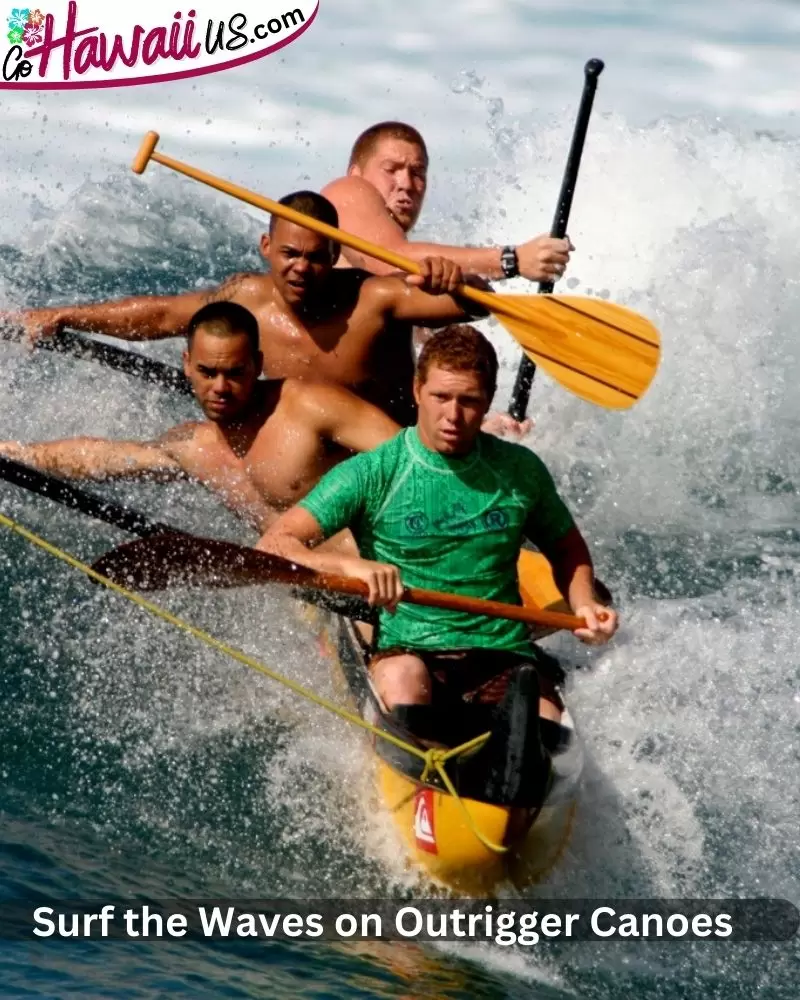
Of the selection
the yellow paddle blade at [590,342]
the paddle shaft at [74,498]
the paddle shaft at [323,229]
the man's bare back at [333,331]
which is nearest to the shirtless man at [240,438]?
the man's bare back at [333,331]

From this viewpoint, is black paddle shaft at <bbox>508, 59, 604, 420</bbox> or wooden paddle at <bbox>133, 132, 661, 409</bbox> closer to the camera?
wooden paddle at <bbox>133, 132, 661, 409</bbox>

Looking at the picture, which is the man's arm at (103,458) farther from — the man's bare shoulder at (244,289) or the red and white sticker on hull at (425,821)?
the red and white sticker on hull at (425,821)

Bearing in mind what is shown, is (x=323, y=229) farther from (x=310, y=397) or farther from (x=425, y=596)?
(x=425, y=596)

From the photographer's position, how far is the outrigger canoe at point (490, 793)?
181 inches

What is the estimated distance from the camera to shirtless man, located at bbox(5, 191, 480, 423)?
5797 mm

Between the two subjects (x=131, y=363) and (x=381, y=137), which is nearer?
(x=131, y=363)

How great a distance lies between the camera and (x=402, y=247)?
649 centimetres

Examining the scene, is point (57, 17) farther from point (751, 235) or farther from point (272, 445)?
point (272, 445)

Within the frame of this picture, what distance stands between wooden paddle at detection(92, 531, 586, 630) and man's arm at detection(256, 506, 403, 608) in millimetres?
28

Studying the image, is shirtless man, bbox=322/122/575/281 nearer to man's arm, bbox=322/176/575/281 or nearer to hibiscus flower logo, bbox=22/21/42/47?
man's arm, bbox=322/176/575/281

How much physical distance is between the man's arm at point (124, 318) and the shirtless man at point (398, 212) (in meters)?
0.69

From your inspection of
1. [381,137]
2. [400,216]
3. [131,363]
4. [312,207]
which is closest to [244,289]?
[312,207]

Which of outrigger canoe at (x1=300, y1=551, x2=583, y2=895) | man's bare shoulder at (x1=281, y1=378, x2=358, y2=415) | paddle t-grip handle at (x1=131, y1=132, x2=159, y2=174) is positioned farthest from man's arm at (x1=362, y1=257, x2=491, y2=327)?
A: outrigger canoe at (x1=300, y1=551, x2=583, y2=895)

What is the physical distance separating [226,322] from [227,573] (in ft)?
3.22
